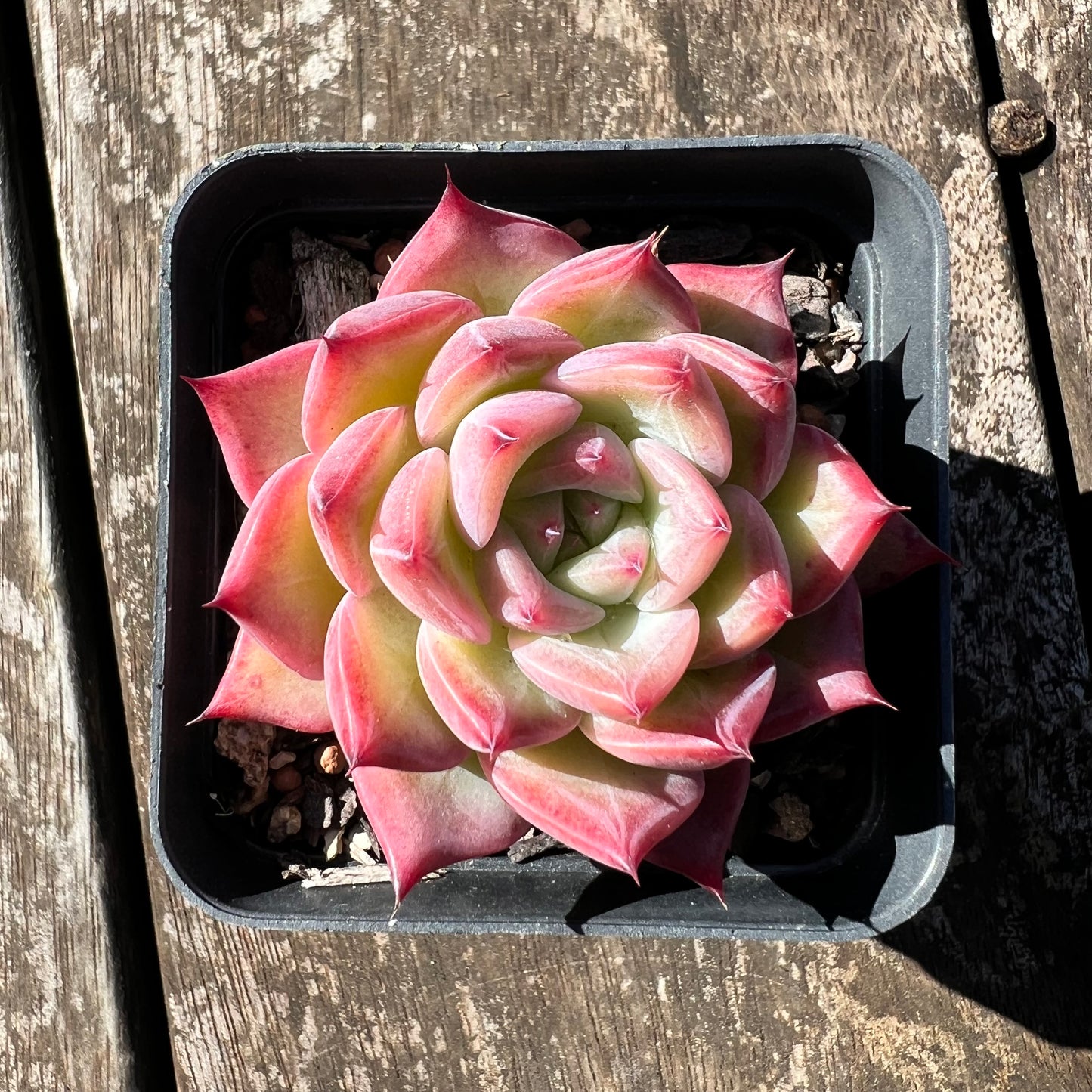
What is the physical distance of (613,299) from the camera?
42cm

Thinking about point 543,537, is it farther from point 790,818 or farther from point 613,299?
point 790,818

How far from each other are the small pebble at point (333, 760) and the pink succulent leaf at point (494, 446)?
0.82 ft

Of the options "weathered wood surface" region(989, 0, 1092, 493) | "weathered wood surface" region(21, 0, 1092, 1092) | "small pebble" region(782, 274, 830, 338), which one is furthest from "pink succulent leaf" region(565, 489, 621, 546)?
"weathered wood surface" region(989, 0, 1092, 493)

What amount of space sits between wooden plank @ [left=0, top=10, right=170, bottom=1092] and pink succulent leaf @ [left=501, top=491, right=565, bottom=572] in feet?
1.38

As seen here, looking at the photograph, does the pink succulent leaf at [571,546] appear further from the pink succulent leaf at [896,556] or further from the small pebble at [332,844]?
the small pebble at [332,844]

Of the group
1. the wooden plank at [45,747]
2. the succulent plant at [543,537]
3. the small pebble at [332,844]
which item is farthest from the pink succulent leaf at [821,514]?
the wooden plank at [45,747]

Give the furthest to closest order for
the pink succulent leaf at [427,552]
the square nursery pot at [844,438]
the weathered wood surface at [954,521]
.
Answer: the weathered wood surface at [954,521] < the square nursery pot at [844,438] < the pink succulent leaf at [427,552]

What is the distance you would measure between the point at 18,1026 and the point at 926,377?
31.5 inches

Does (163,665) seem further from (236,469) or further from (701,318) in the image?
(701,318)

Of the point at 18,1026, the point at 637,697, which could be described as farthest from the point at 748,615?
the point at 18,1026

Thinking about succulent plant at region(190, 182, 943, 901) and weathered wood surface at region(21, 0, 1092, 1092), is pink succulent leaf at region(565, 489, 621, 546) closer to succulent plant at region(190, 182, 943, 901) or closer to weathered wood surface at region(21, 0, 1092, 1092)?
succulent plant at region(190, 182, 943, 901)

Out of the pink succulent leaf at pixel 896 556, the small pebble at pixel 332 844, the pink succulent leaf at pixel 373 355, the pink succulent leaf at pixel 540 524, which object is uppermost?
the pink succulent leaf at pixel 373 355

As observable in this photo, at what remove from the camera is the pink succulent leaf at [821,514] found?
1.36 feet

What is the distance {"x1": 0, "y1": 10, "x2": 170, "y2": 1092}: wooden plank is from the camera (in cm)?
69
